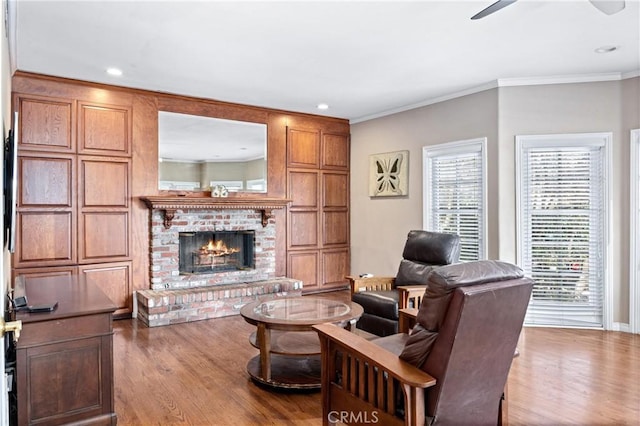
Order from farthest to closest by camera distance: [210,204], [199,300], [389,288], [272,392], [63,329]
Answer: [210,204]
[199,300]
[389,288]
[272,392]
[63,329]

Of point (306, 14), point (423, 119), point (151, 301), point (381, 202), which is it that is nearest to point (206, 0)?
point (306, 14)

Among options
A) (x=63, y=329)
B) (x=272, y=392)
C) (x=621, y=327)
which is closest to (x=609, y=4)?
(x=272, y=392)

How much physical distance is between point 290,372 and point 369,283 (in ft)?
4.67

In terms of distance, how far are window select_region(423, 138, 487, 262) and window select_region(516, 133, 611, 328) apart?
1.42 ft

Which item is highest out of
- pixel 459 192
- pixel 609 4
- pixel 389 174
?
pixel 609 4

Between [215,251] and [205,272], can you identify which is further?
[215,251]

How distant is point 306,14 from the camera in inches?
122

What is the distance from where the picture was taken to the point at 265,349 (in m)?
3.01

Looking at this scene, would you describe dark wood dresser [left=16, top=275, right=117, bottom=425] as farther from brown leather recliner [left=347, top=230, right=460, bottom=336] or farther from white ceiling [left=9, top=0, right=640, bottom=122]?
brown leather recliner [left=347, top=230, right=460, bottom=336]

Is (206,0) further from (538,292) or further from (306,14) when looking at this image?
(538,292)

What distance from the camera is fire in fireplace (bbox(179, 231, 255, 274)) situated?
5.51m

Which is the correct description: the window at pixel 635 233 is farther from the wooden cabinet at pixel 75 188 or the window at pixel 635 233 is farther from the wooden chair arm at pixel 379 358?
the wooden cabinet at pixel 75 188

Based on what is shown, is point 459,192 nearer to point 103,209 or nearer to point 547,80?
point 547,80

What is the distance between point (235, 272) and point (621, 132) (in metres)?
4.75
